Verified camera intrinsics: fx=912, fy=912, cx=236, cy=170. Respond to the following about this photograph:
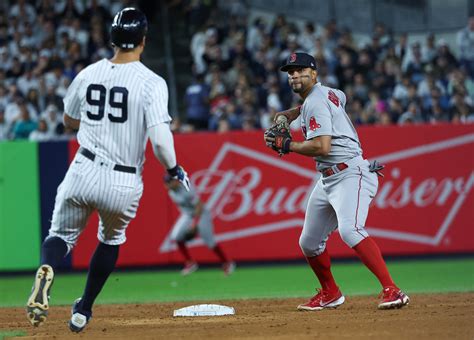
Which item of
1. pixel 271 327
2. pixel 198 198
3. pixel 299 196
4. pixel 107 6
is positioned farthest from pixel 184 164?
pixel 271 327

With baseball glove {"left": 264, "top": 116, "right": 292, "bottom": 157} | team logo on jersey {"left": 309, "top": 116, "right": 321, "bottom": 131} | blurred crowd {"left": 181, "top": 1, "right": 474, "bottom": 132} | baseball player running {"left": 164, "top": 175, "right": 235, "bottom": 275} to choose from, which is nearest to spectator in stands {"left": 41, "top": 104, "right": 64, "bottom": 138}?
blurred crowd {"left": 181, "top": 1, "right": 474, "bottom": 132}

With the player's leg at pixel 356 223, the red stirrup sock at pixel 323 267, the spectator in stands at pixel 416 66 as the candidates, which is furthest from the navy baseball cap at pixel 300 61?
the spectator in stands at pixel 416 66

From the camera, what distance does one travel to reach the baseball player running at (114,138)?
6.63m

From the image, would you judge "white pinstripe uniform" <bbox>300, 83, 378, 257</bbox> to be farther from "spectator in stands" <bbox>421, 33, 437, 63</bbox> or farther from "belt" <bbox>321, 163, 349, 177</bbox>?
"spectator in stands" <bbox>421, 33, 437, 63</bbox>

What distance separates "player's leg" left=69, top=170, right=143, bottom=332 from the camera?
6.66 meters

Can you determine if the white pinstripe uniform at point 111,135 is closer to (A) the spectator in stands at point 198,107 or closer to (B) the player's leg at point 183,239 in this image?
(B) the player's leg at point 183,239

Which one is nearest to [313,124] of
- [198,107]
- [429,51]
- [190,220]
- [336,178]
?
[336,178]

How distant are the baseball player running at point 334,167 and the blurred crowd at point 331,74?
7.85 m

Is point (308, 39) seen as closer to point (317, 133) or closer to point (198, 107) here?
point (198, 107)

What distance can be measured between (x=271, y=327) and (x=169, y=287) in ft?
19.3

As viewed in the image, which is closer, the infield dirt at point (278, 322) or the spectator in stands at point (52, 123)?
the infield dirt at point (278, 322)

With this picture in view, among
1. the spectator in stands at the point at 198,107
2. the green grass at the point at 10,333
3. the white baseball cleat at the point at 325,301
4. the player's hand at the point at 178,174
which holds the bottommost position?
the white baseball cleat at the point at 325,301

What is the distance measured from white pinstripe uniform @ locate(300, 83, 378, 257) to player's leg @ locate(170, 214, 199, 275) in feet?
20.5

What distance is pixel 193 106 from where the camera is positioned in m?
17.7
